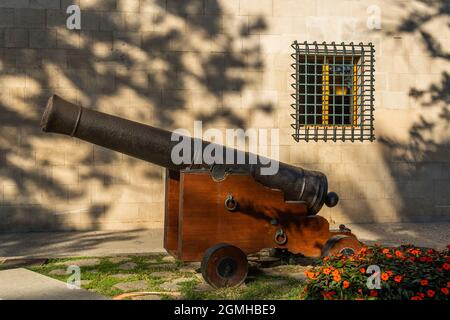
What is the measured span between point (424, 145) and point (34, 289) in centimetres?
781

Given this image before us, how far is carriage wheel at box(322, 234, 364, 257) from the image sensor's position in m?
5.68

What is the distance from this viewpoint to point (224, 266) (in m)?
5.17

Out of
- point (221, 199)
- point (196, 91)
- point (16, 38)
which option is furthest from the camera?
point (196, 91)

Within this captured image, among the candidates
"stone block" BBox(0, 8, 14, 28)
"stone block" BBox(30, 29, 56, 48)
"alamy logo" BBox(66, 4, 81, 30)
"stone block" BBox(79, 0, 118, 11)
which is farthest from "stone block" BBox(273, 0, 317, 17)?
"stone block" BBox(0, 8, 14, 28)

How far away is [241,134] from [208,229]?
4382mm

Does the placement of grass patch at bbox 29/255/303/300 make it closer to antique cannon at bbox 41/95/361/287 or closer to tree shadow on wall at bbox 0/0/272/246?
antique cannon at bbox 41/95/361/287

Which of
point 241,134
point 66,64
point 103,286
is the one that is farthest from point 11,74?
point 103,286

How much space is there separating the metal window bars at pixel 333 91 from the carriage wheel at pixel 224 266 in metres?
4.82

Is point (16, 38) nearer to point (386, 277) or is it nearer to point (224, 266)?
point (224, 266)

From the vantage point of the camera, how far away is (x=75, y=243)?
8.01m

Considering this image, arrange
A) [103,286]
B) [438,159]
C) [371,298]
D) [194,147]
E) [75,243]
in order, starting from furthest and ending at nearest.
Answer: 1. [438,159]
2. [75,243]
3. [194,147]
4. [103,286]
5. [371,298]

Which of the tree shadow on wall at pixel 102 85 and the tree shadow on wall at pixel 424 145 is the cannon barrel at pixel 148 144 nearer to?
the tree shadow on wall at pixel 102 85

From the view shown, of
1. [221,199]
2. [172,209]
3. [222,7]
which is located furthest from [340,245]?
[222,7]

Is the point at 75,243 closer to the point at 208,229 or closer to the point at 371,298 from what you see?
the point at 208,229
